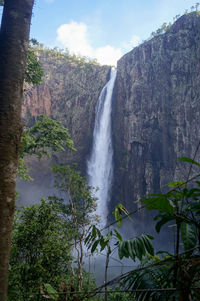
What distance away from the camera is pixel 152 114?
18.2m

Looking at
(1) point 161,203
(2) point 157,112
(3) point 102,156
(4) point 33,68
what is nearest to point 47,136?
(4) point 33,68

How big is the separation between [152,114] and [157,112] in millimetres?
498

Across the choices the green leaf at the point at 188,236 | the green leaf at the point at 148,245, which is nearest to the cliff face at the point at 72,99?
the green leaf at the point at 148,245

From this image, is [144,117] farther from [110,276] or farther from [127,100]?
[110,276]

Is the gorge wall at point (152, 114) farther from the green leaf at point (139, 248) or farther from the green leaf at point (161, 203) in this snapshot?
the green leaf at point (161, 203)

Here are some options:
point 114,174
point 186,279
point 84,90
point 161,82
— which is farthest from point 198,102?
point 186,279

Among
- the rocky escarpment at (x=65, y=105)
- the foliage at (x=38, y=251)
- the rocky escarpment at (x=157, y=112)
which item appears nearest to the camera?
the foliage at (x=38, y=251)

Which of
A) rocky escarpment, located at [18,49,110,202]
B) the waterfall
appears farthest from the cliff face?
the waterfall

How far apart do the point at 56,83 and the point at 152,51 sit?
13068 millimetres

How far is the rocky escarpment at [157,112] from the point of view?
1608cm

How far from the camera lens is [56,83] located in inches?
1069

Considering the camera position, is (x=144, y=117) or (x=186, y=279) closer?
(x=186, y=279)

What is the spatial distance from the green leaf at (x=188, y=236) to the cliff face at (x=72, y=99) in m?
21.8

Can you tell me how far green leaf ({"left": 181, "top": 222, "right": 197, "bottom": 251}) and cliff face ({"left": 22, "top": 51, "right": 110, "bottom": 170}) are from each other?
21845mm
